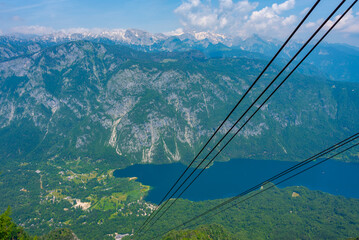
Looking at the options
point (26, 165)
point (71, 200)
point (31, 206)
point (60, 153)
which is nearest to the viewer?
point (31, 206)

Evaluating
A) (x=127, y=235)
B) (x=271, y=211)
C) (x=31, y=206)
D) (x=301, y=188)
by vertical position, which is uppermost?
(x=301, y=188)

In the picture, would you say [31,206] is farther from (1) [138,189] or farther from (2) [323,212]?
(2) [323,212]

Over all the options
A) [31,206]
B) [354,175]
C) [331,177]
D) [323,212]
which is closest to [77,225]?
[31,206]

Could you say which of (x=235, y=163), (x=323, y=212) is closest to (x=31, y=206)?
(x=235, y=163)

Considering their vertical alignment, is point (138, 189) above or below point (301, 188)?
below

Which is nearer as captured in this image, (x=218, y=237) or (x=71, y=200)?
(x=218, y=237)

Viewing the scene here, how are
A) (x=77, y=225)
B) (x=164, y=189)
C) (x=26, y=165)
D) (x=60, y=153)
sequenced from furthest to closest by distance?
(x=60, y=153) < (x=26, y=165) < (x=164, y=189) < (x=77, y=225)
